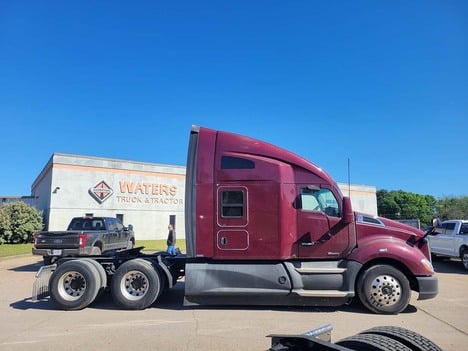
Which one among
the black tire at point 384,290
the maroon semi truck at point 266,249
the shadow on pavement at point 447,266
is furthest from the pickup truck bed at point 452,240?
the black tire at point 384,290

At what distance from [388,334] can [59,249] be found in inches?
501

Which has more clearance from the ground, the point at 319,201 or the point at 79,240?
the point at 319,201

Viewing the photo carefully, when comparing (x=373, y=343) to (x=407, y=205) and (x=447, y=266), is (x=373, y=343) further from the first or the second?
(x=407, y=205)

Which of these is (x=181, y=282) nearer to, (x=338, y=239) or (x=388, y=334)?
(x=338, y=239)

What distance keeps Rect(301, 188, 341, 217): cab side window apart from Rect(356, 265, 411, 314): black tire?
4.62ft

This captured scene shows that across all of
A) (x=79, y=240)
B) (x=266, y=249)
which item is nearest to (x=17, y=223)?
(x=79, y=240)

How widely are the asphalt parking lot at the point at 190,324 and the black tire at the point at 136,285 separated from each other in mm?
229

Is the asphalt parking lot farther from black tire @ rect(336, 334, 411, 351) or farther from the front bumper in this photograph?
black tire @ rect(336, 334, 411, 351)

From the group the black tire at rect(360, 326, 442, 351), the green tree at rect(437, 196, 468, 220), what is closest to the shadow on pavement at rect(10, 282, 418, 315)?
the black tire at rect(360, 326, 442, 351)

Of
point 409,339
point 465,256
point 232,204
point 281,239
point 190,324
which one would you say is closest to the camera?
point 409,339

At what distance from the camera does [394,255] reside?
26.3 ft

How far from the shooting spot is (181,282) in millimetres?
11891

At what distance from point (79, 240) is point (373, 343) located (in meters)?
12.3

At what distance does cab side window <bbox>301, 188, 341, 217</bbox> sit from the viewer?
8.33 m
